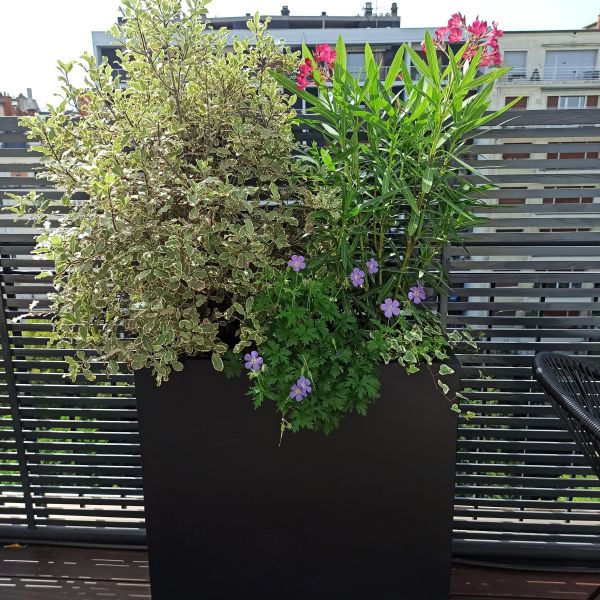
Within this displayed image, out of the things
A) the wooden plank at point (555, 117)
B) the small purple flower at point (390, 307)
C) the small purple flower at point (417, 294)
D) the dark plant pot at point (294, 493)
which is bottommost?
the dark plant pot at point (294, 493)

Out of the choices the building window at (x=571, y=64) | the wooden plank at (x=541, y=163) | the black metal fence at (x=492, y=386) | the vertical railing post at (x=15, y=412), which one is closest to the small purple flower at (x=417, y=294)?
the black metal fence at (x=492, y=386)

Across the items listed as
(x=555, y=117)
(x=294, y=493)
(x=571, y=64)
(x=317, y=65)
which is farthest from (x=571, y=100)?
(x=294, y=493)

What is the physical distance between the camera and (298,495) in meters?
1.58

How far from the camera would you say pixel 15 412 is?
6.79 feet

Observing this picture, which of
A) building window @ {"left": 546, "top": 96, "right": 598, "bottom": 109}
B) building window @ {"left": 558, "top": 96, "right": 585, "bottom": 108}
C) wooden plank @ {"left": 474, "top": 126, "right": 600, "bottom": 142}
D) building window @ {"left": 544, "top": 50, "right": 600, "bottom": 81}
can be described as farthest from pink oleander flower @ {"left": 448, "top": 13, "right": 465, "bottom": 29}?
building window @ {"left": 544, "top": 50, "right": 600, "bottom": 81}

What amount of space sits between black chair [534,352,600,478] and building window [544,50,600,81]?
4204cm

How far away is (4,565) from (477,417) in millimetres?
1801

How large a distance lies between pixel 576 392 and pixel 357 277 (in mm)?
740

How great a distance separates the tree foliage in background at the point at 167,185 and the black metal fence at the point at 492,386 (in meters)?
0.45

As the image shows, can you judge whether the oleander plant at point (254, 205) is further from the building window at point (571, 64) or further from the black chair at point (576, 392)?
the building window at point (571, 64)

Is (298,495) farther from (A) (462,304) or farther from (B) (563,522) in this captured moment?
(B) (563,522)

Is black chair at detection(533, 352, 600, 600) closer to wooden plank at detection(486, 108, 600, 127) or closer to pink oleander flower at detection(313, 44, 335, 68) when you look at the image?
wooden plank at detection(486, 108, 600, 127)

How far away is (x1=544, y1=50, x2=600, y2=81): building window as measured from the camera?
3784 centimetres

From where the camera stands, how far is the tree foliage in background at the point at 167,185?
4.59 feet
